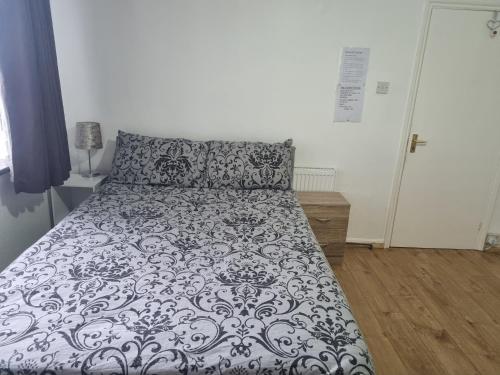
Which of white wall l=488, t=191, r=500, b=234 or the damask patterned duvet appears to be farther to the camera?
white wall l=488, t=191, r=500, b=234

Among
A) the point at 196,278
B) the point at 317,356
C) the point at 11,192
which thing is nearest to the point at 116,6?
the point at 11,192

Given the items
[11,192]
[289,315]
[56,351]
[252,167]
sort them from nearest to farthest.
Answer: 1. [56,351]
2. [289,315]
3. [11,192]
4. [252,167]

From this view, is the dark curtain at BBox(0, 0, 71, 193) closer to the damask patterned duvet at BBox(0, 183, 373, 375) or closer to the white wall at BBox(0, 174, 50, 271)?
the white wall at BBox(0, 174, 50, 271)

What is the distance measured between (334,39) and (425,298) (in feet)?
6.55

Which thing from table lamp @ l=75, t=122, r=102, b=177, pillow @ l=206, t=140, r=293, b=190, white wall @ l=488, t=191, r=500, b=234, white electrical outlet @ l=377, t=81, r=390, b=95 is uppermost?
white electrical outlet @ l=377, t=81, r=390, b=95

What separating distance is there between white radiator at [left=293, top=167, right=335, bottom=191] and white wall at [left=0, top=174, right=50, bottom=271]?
1997 millimetres

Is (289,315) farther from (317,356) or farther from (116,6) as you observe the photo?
(116,6)

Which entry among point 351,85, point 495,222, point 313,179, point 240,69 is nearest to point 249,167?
point 313,179

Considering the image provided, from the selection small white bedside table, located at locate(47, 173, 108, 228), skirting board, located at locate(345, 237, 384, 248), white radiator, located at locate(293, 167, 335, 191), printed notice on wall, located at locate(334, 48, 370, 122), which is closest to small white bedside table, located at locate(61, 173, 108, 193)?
small white bedside table, located at locate(47, 173, 108, 228)

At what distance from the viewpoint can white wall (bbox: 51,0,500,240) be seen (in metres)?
2.44

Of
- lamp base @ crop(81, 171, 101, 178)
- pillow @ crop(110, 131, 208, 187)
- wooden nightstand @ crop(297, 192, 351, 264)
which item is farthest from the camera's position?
lamp base @ crop(81, 171, 101, 178)

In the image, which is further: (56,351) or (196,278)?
(196,278)

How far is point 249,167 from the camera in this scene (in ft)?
7.88

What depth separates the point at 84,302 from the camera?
1169 millimetres
